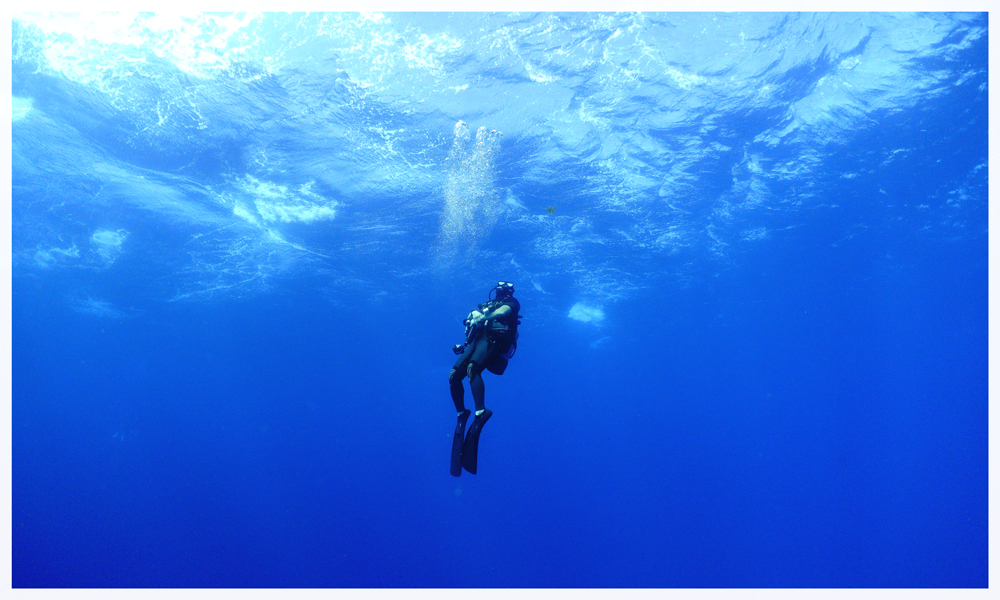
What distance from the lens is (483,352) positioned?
5953 mm

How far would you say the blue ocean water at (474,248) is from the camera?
10.5 meters

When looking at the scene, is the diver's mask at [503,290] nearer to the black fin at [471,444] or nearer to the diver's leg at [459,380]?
the diver's leg at [459,380]

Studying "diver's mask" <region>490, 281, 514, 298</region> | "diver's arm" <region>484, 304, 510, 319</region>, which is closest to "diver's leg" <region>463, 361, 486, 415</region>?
"diver's arm" <region>484, 304, 510, 319</region>

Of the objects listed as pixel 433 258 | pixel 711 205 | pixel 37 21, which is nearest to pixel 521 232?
pixel 433 258

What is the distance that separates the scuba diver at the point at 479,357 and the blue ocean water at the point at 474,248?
22.5ft

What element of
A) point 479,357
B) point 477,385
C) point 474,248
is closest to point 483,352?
point 479,357

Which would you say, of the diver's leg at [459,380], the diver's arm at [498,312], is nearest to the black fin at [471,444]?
the diver's leg at [459,380]

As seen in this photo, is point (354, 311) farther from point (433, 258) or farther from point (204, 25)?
point (204, 25)

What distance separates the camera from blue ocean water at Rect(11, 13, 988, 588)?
10.5m

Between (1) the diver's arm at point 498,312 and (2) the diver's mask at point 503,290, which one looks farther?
(2) the diver's mask at point 503,290

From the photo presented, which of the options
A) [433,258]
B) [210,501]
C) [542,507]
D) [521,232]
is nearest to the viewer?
[521,232]

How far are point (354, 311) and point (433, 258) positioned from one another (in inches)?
431

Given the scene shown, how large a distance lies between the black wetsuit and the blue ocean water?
692 centimetres

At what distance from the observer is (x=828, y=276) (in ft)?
79.1
